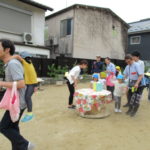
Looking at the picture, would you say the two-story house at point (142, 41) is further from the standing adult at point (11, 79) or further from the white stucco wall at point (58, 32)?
the standing adult at point (11, 79)

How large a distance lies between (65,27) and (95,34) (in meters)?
2.83

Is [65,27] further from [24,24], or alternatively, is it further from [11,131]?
[11,131]

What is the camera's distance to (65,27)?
14820 millimetres

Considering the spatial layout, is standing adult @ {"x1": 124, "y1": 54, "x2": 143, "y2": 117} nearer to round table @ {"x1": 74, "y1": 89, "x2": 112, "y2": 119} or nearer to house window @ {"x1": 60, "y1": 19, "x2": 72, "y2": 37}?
round table @ {"x1": 74, "y1": 89, "x2": 112, "y2": 119}

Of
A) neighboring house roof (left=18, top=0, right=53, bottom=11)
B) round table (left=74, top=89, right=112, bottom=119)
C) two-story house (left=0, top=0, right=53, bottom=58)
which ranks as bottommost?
round table (left=74, top=89, right=112, bottom=119)

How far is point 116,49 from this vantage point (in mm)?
17312

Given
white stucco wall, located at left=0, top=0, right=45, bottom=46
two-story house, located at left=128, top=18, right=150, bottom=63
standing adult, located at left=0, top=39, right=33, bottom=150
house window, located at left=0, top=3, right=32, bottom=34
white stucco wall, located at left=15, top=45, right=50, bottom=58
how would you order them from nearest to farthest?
standing adult, located at left=0, top=39, right=33, bottom=150 < house window, located at left=0, top=3, right=32, bottom=34 < white stucco wall, located at left=15, top=45, right=50, bottom=58 < white stucco wall, located at left=0, top=0, right=45, bottom=46 < two-story house, located at left=128, top=18, right=150, bottom=63

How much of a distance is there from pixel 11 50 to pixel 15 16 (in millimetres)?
9356

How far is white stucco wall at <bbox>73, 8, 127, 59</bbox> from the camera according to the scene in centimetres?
1412

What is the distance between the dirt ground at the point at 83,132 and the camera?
9.53ft

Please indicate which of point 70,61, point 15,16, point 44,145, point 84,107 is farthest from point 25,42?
point 44,145

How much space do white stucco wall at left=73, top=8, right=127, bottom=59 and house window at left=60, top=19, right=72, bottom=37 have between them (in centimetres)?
73

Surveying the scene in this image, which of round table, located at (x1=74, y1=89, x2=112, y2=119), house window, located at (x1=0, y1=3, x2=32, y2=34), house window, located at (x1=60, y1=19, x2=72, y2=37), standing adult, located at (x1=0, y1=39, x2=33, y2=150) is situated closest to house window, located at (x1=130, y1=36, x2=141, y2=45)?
house window, located at (x1=60, y1=19, x2=72, y2=37)

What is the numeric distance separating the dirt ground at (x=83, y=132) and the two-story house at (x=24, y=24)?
21.9ft
